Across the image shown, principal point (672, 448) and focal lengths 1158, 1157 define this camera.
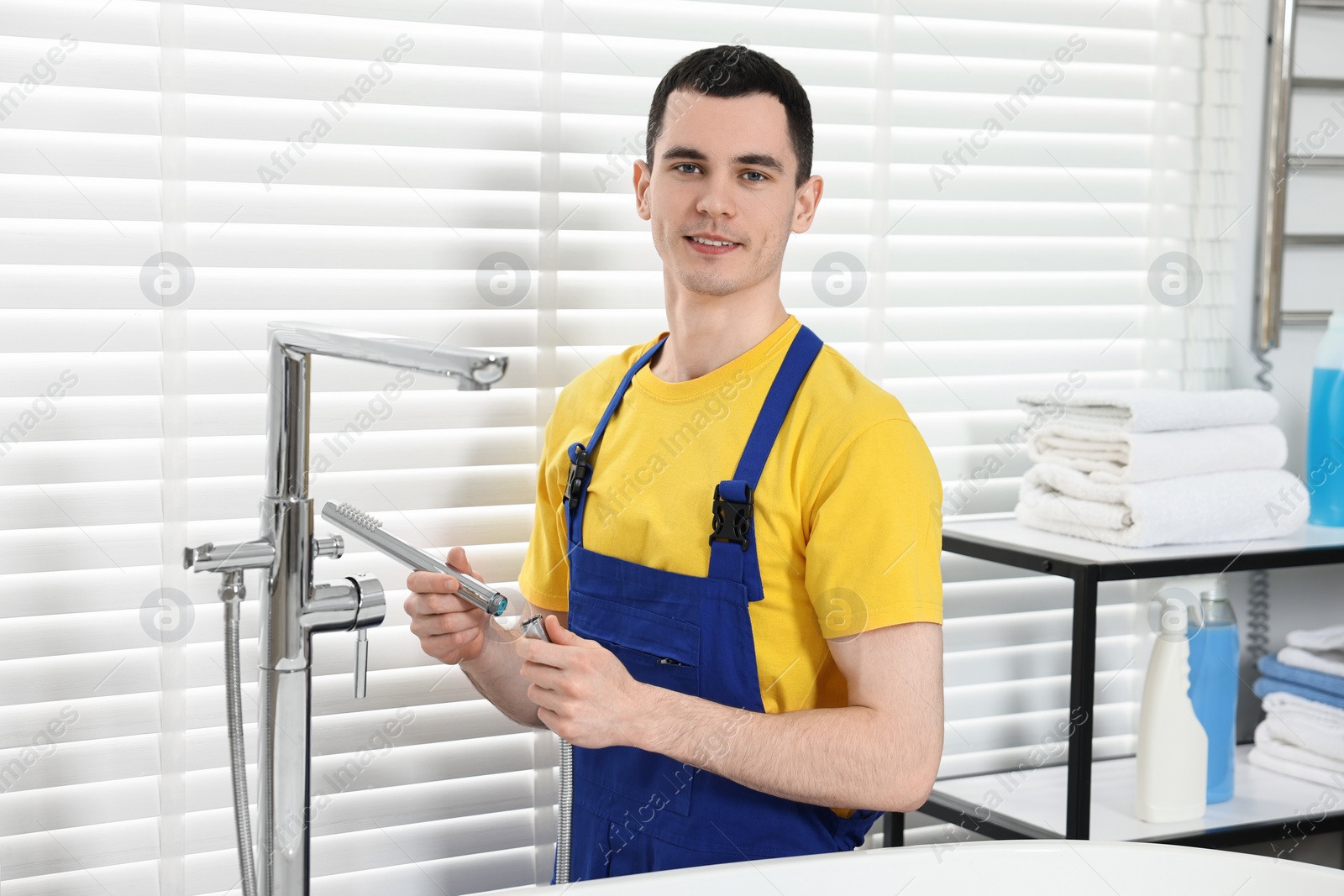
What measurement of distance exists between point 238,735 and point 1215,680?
1283 mm

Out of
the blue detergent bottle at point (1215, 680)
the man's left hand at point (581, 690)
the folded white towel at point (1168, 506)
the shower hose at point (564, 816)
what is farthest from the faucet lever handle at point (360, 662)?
the blue detergent bottle at point (1215, 680)

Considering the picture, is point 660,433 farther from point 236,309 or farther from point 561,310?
point 236,309

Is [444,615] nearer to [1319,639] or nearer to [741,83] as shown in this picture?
[741,83]

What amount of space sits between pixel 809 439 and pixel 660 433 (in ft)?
0.60

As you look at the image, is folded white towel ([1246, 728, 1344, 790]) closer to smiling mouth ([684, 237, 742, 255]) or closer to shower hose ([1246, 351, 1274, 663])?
shower hose ([1246, 351, 1274, 663])

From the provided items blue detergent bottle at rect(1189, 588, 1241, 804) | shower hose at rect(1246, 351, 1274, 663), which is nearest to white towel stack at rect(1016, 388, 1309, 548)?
blue detergent bottle at rect(1189, 588, 1241, 804)

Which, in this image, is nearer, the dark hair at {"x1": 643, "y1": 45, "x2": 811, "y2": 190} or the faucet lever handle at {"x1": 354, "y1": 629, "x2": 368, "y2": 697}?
the faucet lever handle at {"x1": 354, "y1": 629, "x2": 368, "y2": 697}

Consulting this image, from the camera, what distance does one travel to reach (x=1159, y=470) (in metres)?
1.55

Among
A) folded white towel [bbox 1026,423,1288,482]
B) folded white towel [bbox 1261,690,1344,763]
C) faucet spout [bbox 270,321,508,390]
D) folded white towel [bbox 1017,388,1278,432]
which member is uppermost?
faucet spout [bbox 270,321,508,390]

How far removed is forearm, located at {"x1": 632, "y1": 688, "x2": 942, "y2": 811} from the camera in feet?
3.64

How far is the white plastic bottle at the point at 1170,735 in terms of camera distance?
5.00 feet

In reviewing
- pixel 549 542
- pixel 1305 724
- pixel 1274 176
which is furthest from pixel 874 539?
pixel 1274 176

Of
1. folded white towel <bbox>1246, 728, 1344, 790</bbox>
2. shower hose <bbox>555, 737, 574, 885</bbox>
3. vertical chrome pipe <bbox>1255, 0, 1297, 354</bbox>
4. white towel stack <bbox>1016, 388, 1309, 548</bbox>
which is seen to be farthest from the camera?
vertical chrome pipe <bbox>1255, 0, 1297, 354</bbox>

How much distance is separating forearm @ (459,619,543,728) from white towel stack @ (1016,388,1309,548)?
0.77 m
